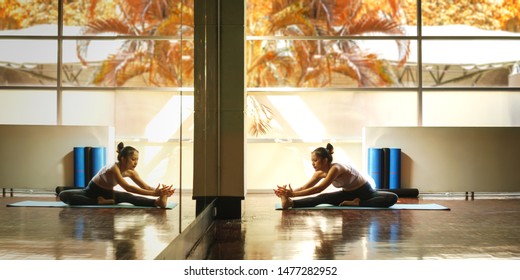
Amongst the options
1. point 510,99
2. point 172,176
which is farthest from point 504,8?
point 172,176

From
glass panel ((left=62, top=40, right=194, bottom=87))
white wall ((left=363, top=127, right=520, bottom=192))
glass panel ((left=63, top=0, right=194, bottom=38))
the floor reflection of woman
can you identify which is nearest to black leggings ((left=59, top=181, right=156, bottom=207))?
glass panel ((left=62, top=40, right=194, bottom=87))

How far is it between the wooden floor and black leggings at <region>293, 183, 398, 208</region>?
0.31 meters

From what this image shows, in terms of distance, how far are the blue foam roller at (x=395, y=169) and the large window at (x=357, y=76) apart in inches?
31.3

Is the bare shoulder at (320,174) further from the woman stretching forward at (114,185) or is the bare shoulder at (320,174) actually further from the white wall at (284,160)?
the woman stretching forward at (114,185)

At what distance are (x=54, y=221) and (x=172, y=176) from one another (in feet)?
5.52

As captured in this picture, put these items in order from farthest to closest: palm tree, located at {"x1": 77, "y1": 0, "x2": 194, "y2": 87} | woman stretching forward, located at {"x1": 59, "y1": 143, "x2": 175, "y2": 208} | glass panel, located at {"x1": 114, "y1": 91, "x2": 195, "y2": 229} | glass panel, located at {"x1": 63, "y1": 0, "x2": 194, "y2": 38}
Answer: glass panel, located at {"x1": 114, "y1": 91, "x2": 195, "y2": 229}
woman stretching forward, located at {"x1": 59, "y1": 143, "x2": 175, "y2": 208}
palm tree, located at {"x1": 77, "y1": 0, "x2": 194, "y2": 87}
glass panel, located at {"x1": 63, "y1": 0, "x2": 194, "y2": 38}

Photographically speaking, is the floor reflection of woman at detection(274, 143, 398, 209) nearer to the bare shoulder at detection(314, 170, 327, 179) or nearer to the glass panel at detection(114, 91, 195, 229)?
the bare shoulder at detection(314, 170, 327, 179)

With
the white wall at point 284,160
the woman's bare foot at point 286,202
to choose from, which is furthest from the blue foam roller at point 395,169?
the woman's bare foot at point 286,202

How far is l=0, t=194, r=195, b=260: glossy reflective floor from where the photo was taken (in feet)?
5.00

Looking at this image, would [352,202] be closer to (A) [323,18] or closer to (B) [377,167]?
(B) [377,167]

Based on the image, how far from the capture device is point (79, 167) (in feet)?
5.53

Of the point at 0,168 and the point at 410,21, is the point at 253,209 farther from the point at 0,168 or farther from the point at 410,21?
the point at 0,168

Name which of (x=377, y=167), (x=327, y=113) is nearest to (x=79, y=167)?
(x=377, y=167)
